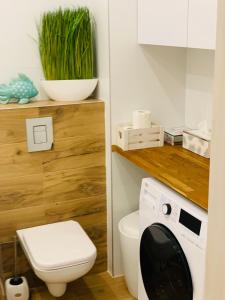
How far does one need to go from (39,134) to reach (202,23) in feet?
3.60

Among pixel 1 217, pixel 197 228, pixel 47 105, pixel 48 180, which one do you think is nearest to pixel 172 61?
pixel 47 105

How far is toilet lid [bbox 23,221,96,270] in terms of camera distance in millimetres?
2061

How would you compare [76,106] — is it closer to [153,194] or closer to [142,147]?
[142,147]

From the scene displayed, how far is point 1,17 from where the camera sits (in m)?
2.40

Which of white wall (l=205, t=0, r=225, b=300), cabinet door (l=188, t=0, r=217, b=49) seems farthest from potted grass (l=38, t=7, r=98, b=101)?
white wall (l=205, t=0, r=225, b=300)

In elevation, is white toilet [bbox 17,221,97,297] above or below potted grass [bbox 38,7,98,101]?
below

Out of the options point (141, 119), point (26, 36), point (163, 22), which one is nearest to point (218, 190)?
point (163, 22)

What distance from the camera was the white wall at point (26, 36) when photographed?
2.40 metres

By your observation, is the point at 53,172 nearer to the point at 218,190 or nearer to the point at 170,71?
the point at 170,71

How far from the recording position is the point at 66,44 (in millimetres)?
2393

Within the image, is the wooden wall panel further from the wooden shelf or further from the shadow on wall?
the shadow on wall

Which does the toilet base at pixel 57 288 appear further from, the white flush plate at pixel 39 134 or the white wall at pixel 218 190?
the white wall at pixel 218 190

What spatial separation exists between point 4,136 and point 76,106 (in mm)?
452

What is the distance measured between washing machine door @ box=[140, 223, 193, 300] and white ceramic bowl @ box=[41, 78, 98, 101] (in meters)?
0.93
